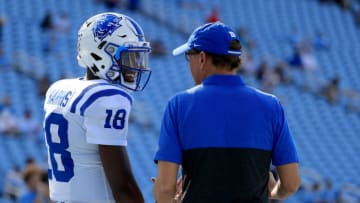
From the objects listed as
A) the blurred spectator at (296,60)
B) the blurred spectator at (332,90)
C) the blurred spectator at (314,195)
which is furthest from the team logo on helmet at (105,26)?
the blurred spectator at (296,60)

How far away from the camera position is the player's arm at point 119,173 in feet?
14.5

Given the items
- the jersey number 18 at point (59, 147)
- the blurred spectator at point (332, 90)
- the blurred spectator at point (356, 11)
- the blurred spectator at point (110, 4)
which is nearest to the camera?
the jersey number 18 at point (59, 147)

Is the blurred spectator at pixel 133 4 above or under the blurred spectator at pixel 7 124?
above

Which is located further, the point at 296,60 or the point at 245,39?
the point at 296,60

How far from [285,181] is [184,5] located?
63.7ft

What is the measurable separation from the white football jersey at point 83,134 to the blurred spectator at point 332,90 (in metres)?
17.7

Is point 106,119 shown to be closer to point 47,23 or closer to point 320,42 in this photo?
point 47,23

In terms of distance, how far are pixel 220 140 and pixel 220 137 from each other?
0.01m

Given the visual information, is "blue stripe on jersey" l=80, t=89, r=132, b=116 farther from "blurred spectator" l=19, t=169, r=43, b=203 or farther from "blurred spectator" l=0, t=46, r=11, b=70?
"blurred spectator" l=0, t=46, r=11, b=70

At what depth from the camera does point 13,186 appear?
1328 cm

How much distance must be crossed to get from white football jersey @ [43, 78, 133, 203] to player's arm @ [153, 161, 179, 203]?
0.76ft

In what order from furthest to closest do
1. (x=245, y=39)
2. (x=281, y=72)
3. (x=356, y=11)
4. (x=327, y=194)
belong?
1. (x=356, y=11)
2. (x=245, y=39)
3. (x=281, y=72)
4. (x=327, y=194)

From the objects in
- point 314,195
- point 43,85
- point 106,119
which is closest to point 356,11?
point 314,195

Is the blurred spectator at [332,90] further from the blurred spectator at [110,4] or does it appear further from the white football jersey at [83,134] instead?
the white football jersey at [83,134]
